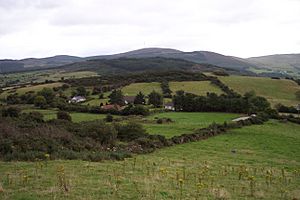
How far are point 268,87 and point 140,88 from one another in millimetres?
44532

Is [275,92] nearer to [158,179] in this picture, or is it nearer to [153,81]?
[153,81]

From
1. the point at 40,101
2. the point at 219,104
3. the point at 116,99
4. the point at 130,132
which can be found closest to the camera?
the point at 130,132

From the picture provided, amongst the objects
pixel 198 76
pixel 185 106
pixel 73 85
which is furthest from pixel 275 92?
pixel 73 85

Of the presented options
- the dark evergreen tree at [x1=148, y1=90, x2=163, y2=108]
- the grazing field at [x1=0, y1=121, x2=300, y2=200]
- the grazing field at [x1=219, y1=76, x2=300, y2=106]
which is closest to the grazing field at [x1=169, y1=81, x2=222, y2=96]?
the grazing field at [x1=219, y1=76, x2=300, y2=106]

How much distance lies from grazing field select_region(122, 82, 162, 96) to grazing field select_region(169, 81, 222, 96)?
543 centimetres

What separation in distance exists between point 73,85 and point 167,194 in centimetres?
12745

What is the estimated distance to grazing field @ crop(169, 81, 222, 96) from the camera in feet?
394

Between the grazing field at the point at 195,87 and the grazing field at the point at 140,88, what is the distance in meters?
5.43

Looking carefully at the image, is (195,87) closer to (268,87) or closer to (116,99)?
(268,87)

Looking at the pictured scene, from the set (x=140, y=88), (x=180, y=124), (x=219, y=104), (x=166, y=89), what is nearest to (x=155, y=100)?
(x=219, y=104)

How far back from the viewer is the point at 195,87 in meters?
125

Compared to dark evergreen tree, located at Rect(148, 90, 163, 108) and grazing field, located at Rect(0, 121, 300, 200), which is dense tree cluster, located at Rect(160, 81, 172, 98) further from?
grazing field, located at Rect(0, 121, 300, 200)

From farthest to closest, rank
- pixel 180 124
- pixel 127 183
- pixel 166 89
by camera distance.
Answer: pixel 166 89 → pixel 180 124 → pixel 127 183

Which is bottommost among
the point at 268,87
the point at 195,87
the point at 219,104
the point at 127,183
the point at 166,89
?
the point at 219,104
